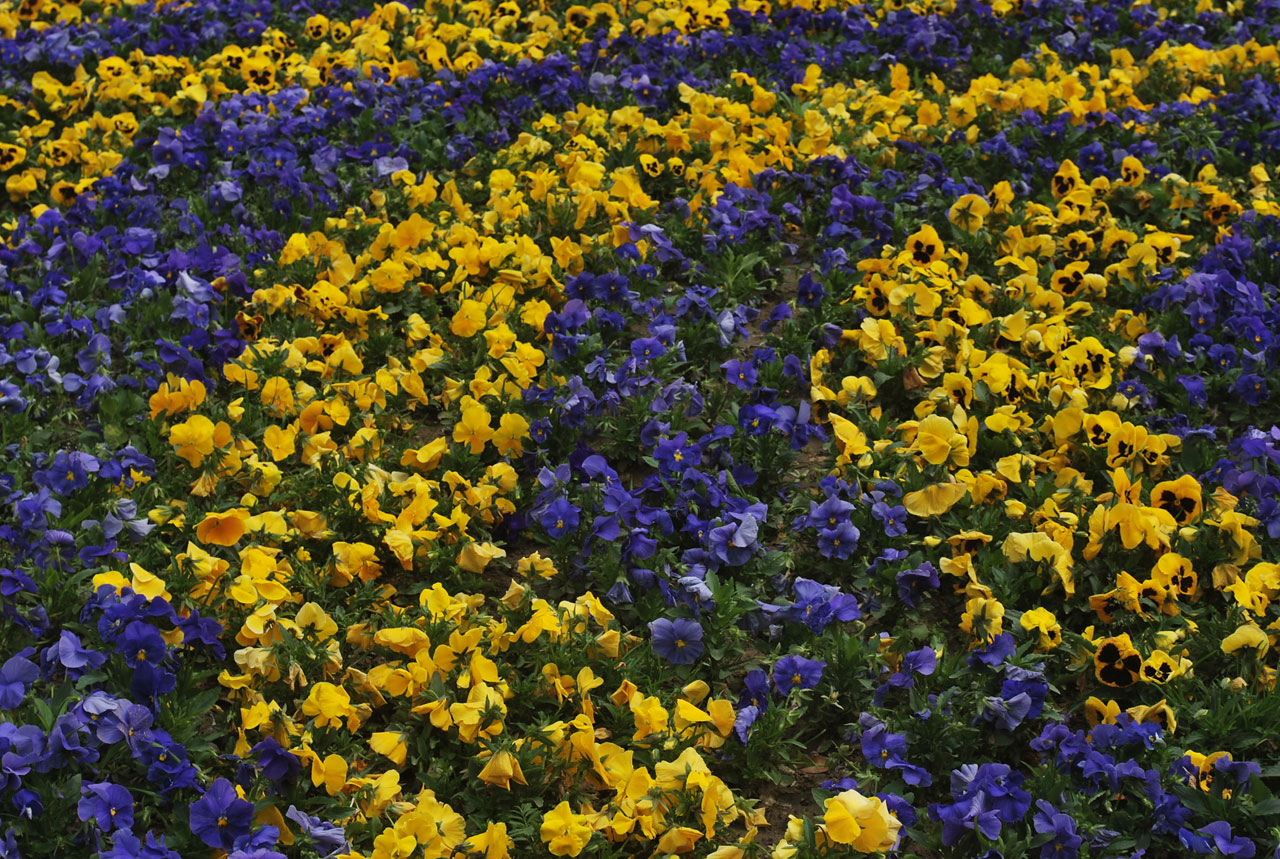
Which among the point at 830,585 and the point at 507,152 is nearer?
the point at 830,585

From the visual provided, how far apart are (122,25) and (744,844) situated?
256 inches

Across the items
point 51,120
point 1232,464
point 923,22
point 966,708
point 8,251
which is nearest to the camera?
point 966,708

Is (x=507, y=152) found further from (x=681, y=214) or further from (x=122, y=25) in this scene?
(x=122, y=25)

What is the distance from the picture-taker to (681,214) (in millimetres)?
5598

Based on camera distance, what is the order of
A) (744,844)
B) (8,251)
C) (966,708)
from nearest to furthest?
1. (744,844)
2. (966,708)
3. (8,251)

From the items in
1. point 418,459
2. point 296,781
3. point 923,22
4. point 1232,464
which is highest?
point 923,22

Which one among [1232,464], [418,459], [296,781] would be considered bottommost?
[296,781]

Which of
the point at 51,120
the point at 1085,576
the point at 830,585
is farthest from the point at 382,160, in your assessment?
the point at 1085,576

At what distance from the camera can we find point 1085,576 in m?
3.86

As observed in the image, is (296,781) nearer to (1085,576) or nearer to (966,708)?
(966,708)

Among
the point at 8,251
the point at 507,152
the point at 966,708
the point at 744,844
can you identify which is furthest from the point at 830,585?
the point at 8,251

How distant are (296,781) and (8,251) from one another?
3336 millimetres

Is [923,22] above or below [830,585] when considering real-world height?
above

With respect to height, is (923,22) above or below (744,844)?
above
